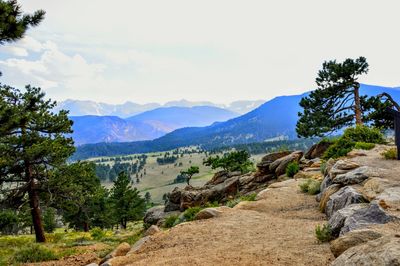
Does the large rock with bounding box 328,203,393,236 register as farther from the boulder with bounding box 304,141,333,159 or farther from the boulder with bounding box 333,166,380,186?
the boulder with bounding box 304,141,333,159

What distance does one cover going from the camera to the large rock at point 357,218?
8.75 m

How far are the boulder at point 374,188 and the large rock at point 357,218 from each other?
1.58 metres

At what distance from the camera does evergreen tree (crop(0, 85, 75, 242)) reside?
24984 mm

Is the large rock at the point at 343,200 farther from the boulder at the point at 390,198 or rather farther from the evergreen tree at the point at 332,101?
the evergreen tree at the point at 332,101

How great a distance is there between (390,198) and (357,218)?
2060mm

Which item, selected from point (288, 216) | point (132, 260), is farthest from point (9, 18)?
point (288, 216)

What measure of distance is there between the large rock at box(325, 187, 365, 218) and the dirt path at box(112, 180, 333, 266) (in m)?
0.53

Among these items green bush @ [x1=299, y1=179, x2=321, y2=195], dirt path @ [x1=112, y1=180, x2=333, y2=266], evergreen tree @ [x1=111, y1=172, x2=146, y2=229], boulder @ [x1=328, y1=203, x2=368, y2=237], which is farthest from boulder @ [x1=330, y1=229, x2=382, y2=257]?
evergreen tree @ [x1=111, y1=172, x2=146, y2=229]

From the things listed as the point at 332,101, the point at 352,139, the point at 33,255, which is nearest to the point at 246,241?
the point at 33,255

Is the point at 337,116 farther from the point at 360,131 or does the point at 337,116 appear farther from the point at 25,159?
the point at 25,159

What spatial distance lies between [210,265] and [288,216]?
657 centimetres

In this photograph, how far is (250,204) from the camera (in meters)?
17.5

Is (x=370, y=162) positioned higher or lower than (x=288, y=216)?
higher

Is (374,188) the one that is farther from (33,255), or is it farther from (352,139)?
(352,139)
